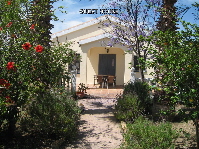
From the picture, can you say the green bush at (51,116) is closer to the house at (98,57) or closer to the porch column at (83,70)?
the porch column at (83,70)

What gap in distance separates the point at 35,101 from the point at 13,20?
77.3 inches

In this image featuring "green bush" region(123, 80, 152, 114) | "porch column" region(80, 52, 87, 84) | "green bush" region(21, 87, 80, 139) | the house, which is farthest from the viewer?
the house

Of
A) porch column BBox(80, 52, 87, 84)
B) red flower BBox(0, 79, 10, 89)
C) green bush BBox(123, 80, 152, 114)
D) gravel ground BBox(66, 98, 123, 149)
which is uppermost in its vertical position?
porch column BBox(80, 52, 87, 84)

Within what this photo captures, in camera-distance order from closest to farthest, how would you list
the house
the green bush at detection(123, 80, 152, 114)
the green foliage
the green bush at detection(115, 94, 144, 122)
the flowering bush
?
the green foliage
the flowering bush
the green bush at detection(115, 94, 144, 122)
the green bush at detection(123, 80, 152, 114)
the house

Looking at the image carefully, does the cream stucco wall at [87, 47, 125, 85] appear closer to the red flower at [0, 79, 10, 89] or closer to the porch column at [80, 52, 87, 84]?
the porch column at [80, 52, 87, 84]

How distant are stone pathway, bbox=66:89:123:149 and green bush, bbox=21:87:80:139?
49cm

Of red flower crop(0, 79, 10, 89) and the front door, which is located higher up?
the front door

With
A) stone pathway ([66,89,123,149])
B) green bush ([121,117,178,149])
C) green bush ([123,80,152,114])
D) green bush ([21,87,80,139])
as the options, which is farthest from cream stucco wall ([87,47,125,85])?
green bush ([121,117,178,149])

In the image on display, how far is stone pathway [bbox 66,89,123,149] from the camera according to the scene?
5.84 meters

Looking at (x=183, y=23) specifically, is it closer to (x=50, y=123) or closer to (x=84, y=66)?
(x=50, y=123)

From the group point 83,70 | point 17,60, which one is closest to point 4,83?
point 17,60

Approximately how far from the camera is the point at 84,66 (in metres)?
Answer: 16.5

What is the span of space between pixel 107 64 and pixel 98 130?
11141 millimetres

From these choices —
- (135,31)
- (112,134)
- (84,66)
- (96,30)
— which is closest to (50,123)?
(112,134)
